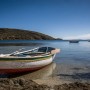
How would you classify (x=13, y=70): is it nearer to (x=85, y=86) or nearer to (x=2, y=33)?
(x=85, y=86)

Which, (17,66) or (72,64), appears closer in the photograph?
(17,66)

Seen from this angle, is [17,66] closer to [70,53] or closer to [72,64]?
[72,64]

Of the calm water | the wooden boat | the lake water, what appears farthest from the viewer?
the calm water

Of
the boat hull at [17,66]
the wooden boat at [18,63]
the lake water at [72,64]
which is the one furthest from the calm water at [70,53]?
the boat hull at [17,66]

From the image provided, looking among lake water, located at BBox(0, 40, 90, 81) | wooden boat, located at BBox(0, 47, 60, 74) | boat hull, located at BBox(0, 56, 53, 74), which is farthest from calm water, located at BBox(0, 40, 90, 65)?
boat hull, located at BBox(0, 56, 53, 74)

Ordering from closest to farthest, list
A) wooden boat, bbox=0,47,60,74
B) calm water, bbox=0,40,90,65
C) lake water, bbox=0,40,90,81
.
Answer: wooden boat, bbox=0,47,60,74 → lake water, bbox=0,40,90,81 → calm water, bbox=0,40,90,65

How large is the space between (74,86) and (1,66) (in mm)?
5164

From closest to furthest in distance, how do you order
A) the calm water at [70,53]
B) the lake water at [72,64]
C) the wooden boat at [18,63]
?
the wooden boat at [18,63] → the lake water at [72,64] → the calm water at [70,53]

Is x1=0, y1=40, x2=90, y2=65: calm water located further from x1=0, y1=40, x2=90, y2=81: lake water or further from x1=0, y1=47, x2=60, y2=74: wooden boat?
x1=0, y1=47, x2=60, y2=74: wooden boat

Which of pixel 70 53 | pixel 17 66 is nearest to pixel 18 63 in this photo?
pixel 17 66

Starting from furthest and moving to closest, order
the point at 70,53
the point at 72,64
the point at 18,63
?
1. the point at 70,53
2. the point at 72,64
3. the point at 18,63

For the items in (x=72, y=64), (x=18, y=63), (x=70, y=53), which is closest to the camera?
(x=18, y=63)

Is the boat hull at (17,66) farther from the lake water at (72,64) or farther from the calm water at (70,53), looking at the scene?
the calm water at (70,53)

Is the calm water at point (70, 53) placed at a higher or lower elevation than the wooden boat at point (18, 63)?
lower
